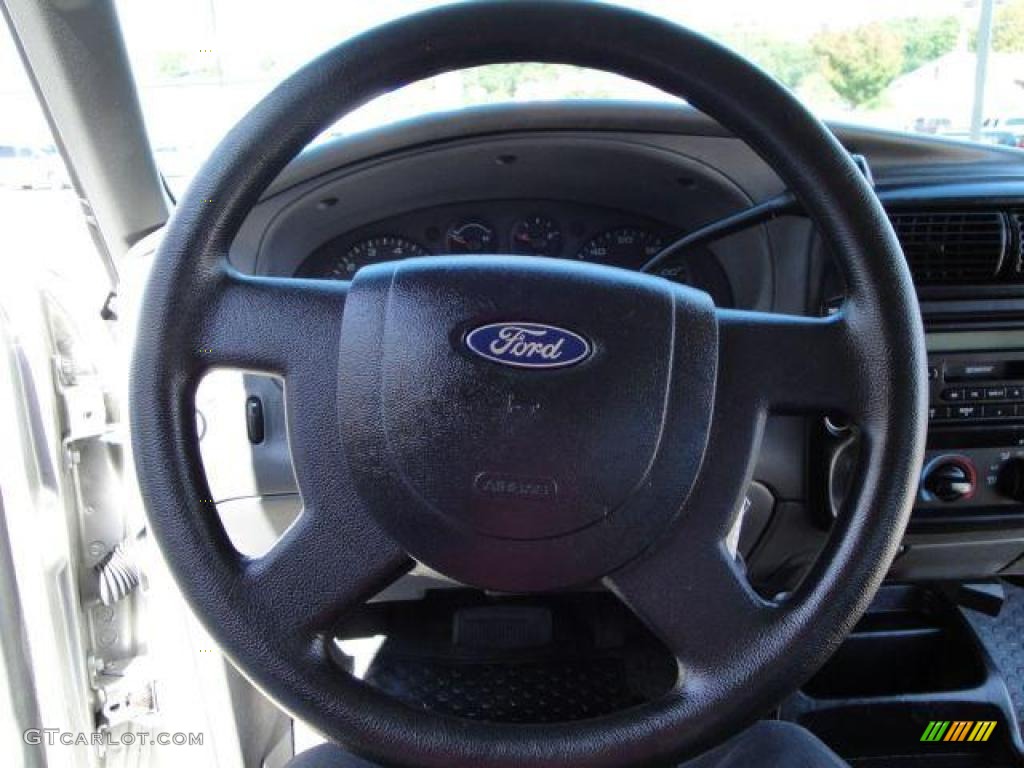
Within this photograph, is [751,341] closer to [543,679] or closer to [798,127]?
[798,127]

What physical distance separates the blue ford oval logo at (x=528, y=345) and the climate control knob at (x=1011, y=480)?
0.91 metres

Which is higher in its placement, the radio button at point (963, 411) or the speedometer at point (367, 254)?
the speedometer at point (367, 254)

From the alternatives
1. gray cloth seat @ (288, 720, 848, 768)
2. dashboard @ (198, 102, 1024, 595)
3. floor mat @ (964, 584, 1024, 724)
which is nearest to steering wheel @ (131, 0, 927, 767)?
gray cloth seat @ (288, 720, 848, 768)

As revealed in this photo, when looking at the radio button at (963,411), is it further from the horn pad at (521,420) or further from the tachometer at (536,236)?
the horn pad at (521,420)

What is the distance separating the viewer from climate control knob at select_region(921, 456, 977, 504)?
1.38 m

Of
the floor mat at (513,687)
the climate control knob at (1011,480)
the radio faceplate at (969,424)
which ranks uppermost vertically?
the radio faceplate at (969,424)

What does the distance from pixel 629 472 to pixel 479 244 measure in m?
0.72

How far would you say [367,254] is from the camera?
1.44 metres

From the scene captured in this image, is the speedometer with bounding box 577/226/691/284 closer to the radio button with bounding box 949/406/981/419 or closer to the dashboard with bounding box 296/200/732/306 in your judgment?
the dashboard with bounding box 296/200/732/306

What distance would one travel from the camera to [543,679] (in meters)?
1.23

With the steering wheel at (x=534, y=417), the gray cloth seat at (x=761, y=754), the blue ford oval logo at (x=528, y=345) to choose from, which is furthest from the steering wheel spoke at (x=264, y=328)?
the gray cloth seat at (x=761, y=754)

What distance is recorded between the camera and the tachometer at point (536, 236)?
145 cm

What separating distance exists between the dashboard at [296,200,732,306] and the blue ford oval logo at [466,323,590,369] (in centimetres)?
64

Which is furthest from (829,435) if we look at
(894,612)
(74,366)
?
(74,366)
